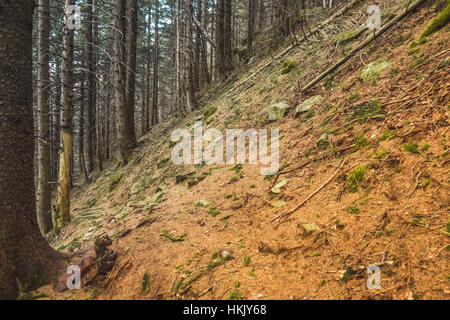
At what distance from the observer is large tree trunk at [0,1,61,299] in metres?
3.05

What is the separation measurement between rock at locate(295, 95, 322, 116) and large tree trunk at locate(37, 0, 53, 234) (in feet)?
22.4

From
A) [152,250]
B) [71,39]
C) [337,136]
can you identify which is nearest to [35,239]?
[152,250]

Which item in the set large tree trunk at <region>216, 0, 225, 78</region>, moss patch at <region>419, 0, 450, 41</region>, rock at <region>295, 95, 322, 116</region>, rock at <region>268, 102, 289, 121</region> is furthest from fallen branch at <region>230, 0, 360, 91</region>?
moss patch at <region>419, 0, 450, 41</region>

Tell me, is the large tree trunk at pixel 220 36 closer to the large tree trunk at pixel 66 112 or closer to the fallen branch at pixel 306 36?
the fallen branch at pixel 306 36

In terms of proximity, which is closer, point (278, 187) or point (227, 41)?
point (278, 187)

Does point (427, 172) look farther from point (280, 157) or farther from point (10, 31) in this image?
point (10, 31)

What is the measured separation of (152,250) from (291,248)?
201 centimetres

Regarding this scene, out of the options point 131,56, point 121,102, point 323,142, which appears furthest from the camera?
point 131,56

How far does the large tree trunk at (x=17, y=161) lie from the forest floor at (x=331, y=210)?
446 millimetres

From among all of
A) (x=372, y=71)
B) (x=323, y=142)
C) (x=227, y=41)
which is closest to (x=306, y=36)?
(x=372, y=71)

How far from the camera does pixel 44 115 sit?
7664 millimetres

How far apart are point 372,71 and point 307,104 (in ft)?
4.20

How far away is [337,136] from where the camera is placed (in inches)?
158

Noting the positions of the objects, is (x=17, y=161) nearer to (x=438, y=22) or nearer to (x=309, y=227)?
(x=309, y=227)
